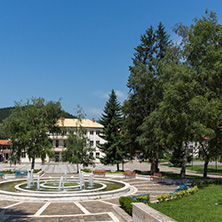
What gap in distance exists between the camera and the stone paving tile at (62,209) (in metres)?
12.3

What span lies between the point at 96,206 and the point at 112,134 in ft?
72.9

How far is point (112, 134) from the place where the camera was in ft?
118

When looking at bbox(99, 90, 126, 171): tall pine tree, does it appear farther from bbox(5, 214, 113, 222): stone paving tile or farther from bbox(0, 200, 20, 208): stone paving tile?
bbox(5, 214, 113, 222): stone paving tile

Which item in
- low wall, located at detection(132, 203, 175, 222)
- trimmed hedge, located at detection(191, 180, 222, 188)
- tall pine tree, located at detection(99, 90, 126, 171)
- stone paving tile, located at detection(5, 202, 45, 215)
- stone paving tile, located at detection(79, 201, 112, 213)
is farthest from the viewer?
tall pine tree, located at detection(99, 90, 126, 171)

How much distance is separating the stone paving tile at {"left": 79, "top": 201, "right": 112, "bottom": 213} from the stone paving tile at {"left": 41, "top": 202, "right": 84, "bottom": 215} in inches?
24.9

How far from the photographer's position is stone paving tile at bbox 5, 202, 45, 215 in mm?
12281

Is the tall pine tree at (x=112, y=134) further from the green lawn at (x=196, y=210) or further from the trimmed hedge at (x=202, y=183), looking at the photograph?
the green lawn at (x=196, y=210)

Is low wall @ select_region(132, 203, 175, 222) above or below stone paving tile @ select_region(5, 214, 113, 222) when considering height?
above

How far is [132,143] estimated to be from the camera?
1313 inches

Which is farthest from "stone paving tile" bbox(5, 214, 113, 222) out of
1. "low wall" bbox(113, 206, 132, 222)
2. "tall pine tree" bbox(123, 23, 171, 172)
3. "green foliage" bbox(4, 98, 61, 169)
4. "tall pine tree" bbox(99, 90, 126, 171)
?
"tall pine tree" bbox(99, 90, 126, 171)

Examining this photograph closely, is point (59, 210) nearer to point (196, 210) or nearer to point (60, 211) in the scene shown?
point (60, 211)

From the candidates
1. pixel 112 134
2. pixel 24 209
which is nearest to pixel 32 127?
pixel 112 134

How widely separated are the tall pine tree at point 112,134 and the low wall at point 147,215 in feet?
84.9

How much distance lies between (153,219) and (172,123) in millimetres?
15016
